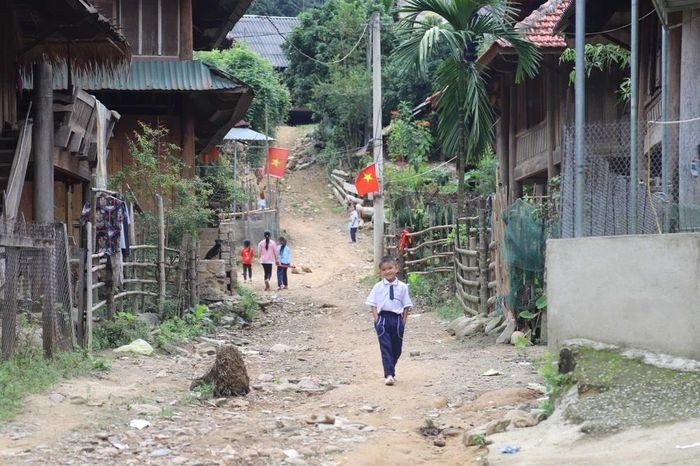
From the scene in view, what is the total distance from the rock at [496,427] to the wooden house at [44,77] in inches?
265

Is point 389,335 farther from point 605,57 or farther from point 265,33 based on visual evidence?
point 265,33

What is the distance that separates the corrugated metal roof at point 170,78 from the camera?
18.4 meters

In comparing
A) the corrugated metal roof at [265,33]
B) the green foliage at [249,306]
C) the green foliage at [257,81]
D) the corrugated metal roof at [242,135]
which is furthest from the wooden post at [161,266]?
the corrugated metal roof at [265,33]

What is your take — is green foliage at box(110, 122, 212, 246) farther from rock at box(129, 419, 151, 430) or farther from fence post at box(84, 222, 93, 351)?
rock at box(129, 419, 151, 430)


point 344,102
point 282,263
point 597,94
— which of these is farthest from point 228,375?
point 344,102

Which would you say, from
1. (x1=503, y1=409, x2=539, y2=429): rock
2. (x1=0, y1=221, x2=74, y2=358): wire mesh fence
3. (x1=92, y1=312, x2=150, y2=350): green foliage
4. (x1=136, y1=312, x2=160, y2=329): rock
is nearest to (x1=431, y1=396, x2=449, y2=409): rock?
(x1=503, y1=409, x2=539, y2=429): rock

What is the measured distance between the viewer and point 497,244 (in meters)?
14.6

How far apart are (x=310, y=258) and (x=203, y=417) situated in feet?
76.0

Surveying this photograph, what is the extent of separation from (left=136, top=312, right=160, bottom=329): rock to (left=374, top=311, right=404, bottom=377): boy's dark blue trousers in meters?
4.77

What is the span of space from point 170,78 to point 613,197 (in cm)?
1156

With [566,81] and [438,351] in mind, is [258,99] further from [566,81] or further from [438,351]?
[438,351]

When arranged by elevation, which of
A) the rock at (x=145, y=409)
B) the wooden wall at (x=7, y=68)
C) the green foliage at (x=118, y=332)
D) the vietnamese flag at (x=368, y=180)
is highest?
the wooden wall at (x=7, y=68)

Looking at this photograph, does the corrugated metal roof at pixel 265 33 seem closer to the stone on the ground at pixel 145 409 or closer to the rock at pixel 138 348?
the rock at pixel 138 348

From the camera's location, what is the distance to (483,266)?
1556 centimetres
